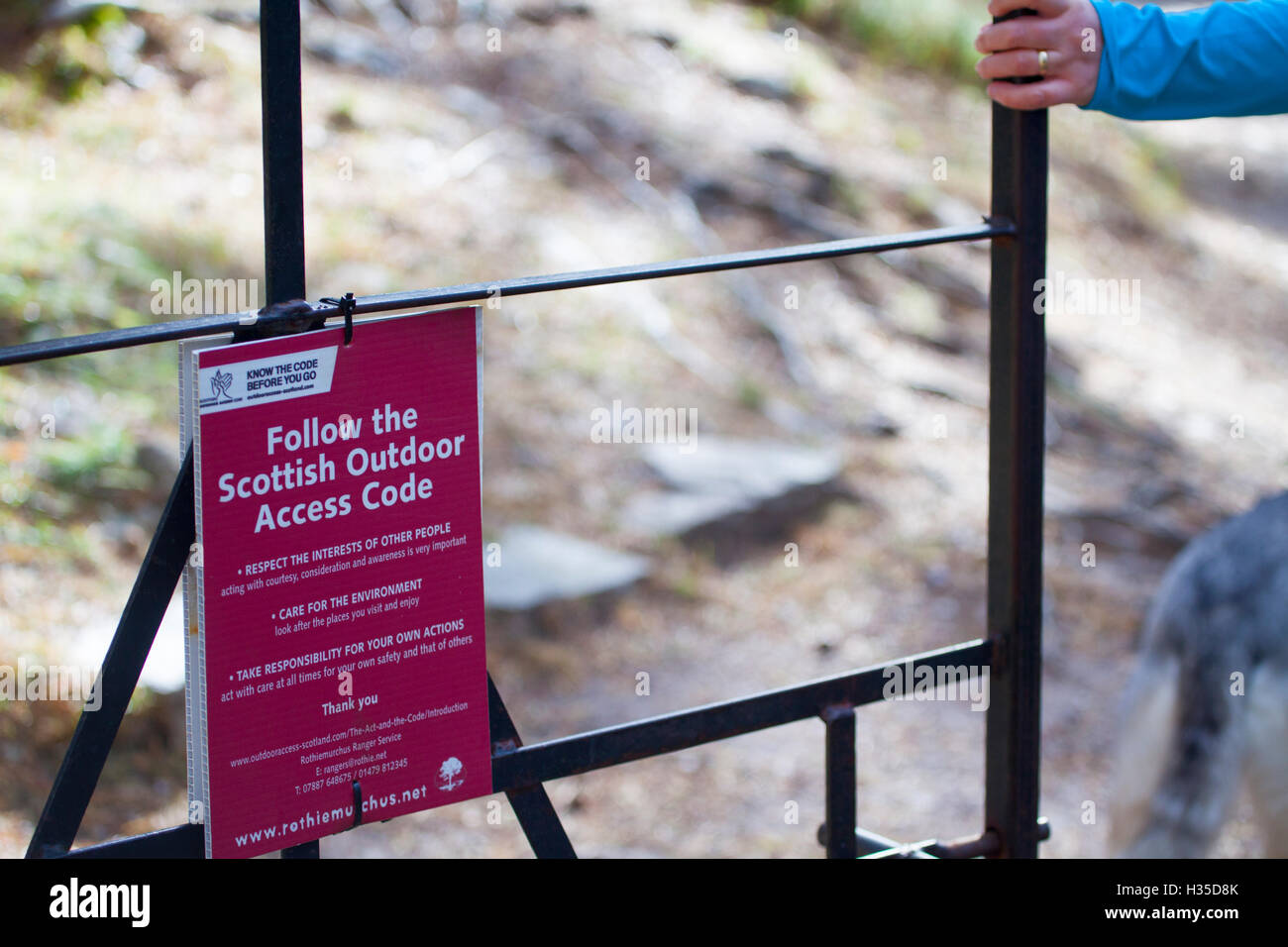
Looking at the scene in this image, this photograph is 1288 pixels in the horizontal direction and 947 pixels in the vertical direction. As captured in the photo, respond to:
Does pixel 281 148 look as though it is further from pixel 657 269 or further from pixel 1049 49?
pixel 1049 49

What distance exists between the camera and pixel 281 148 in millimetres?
1581

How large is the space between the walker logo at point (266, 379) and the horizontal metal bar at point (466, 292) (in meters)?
0.05

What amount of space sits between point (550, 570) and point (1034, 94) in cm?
386

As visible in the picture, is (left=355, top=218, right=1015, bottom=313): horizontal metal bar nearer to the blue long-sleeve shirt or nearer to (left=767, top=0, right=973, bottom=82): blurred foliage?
the blue long-sleeve shirt

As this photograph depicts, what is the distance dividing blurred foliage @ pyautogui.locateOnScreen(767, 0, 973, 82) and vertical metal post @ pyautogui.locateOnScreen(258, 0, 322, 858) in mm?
10864

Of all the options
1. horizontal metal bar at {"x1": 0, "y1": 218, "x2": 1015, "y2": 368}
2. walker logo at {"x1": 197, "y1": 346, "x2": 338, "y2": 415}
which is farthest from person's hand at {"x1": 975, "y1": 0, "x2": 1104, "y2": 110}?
walker logo at {"x1": 197, "y1": 346, "x2": 338, "y2": 415}

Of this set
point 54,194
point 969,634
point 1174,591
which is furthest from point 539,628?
point 54,194

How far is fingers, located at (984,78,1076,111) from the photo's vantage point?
198 cm

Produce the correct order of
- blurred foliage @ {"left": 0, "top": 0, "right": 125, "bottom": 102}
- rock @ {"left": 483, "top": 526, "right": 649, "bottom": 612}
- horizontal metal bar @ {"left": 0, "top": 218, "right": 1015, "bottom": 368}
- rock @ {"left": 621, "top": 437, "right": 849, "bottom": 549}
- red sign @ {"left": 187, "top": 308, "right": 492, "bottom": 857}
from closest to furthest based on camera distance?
horizontal metal bar @ {"left": 0, "top": 218, "right": 1015, "bottom": 368} < red sign @ {"left": 187, "top": 308, "right": 492, "bottom": 857} < rock @ {"left": 483, "top": 526, "right": 649, "bottom": 612} < rock @ {"left": 621, "top": 437, "right": 849, "bottom": 549} < blurred foliage @ {"left": 0, "top": 0, "right": 125, "bottom": 102}

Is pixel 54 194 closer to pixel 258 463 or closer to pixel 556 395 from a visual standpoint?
pixel 556 395

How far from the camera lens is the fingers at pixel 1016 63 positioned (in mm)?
1973

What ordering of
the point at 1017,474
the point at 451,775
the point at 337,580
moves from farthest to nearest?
1. the point at 1017,474
2. the point at 451,775
3. the point at 337,580

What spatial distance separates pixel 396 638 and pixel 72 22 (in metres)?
7.17

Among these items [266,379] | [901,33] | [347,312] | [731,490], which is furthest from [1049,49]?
[901,33]
